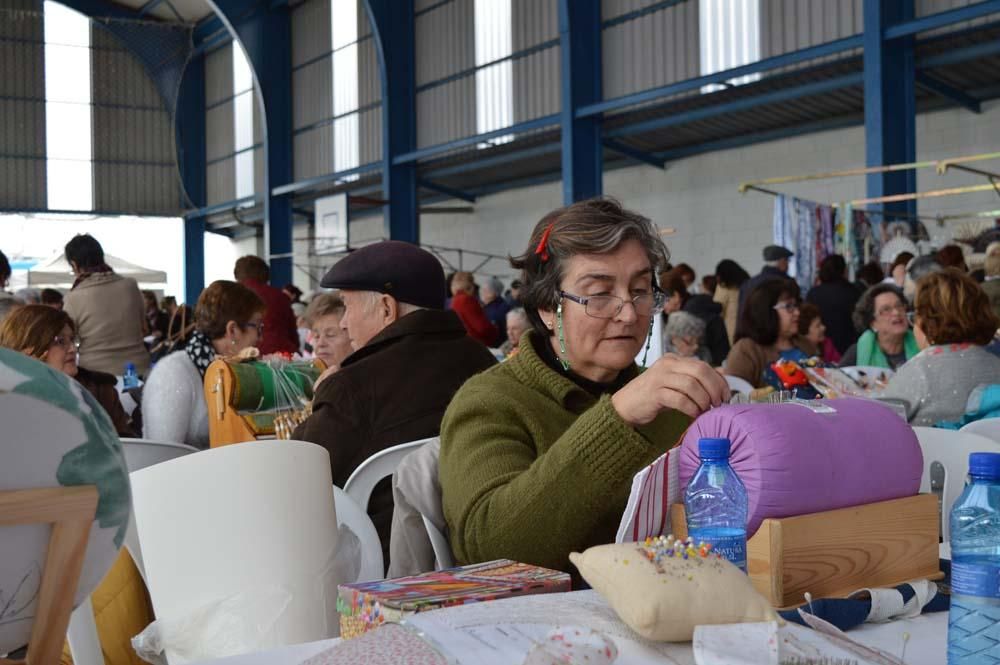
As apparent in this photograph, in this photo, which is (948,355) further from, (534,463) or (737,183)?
(737,183)

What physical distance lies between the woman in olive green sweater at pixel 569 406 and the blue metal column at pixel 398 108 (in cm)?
1252

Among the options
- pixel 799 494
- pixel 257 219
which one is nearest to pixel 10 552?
pixel 799 494

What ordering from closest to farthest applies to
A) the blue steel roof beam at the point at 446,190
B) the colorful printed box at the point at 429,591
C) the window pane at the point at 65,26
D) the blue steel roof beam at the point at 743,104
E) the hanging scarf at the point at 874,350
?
1. the colorful printed box at the point at 429,591
2. the hanging scarf at the point at 874,350
3. the blue steel roof beam at the point at 743,104
4. the blue steel roof beam at the point at 446,190
5. the window pane at the point at 65,26

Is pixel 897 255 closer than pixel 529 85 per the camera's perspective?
Yes

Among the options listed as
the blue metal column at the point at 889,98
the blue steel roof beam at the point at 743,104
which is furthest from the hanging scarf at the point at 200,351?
the blue steel roof beam at the point at 743,104

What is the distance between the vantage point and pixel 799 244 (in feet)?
26.9

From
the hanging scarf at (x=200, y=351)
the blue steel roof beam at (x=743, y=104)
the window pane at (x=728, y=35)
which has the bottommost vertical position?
the hanging scarf at (x=200, y=351)

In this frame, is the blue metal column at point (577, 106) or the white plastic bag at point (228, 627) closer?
the white plastic bag at point (228, 627)

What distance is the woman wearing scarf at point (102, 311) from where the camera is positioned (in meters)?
5.21

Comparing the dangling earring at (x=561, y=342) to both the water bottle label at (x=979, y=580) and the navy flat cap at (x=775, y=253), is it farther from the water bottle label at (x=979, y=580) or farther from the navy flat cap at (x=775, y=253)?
the navy flat cap at (x=775, y=253)

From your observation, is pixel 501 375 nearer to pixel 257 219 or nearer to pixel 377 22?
pixel 377 22

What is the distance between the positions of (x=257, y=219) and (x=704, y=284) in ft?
42.6

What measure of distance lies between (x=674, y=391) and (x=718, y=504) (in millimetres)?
193

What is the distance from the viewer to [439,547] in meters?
1.71
